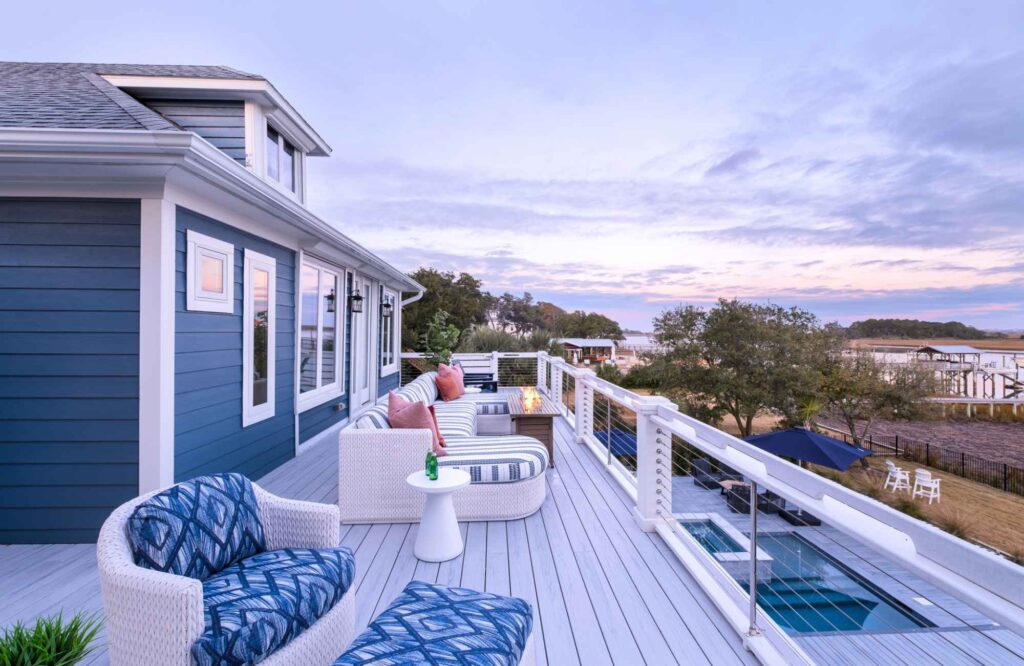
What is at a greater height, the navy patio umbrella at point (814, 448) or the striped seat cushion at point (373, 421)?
the striped seat cushion at point (373, 421)

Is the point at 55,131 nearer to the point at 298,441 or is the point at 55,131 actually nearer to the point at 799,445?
the point at 298,441

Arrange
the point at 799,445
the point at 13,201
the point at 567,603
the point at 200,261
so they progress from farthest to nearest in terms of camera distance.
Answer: the point at 799,445
the point at 200,261
the point at 13,201
the point at 567,603

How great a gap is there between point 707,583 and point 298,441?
4.23 meters

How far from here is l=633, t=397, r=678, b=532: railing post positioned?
3172mm

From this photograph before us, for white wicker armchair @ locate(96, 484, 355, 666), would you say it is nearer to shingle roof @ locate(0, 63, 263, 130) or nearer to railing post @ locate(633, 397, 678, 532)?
railing post @ locate(633, 397, 678, 532)

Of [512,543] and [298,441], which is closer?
[512,543]

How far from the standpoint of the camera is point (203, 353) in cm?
344

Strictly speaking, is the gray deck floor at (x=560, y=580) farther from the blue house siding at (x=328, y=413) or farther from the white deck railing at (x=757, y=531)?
the blue house siding at (x=328, y=413)

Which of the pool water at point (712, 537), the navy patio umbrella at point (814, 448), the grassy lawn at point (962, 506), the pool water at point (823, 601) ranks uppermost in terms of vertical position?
the navy patio umbrella at point (814, 448)

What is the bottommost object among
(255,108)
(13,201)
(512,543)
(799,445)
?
(799,445)

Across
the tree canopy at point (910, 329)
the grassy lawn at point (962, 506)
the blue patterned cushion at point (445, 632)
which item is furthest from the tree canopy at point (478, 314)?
the tree canopy at point (910, 329)

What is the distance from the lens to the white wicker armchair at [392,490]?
133 inches

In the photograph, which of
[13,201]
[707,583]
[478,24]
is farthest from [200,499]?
[478,24]

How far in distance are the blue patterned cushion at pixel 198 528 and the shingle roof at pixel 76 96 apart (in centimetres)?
206
